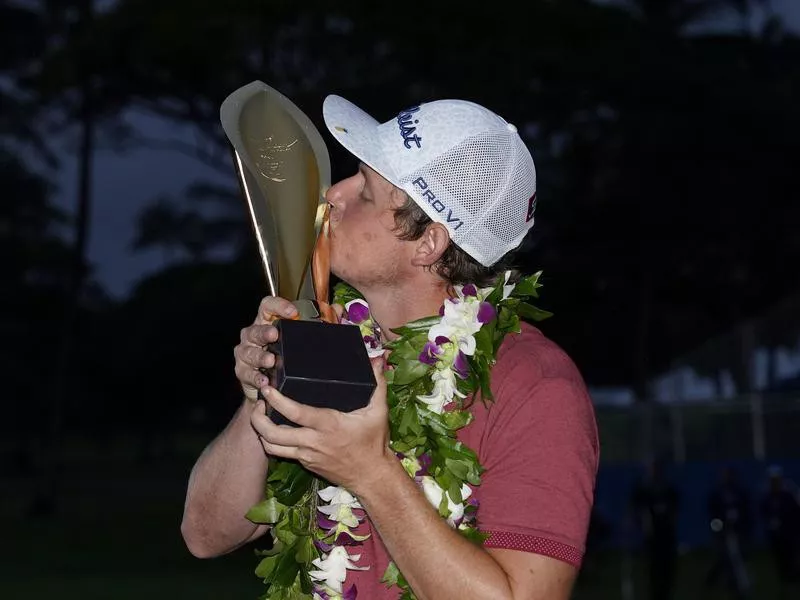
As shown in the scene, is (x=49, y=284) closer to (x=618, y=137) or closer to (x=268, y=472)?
(x=618, y=137)

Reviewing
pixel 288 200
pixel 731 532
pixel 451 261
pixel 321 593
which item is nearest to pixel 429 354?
pixel 451 261

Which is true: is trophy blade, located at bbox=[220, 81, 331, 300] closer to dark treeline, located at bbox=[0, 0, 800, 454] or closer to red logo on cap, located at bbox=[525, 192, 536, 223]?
red logo on cap, located at bbox=[525, 192, 536, 223]

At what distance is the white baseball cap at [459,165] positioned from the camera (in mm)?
2512

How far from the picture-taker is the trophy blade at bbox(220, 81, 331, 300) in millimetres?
2430

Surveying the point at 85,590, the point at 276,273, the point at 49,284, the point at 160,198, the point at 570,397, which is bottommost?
the point at 49,284

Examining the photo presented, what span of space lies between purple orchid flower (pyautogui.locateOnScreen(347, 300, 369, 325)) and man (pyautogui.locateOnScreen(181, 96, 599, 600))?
172 mm

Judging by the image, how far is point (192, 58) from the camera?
923 inches

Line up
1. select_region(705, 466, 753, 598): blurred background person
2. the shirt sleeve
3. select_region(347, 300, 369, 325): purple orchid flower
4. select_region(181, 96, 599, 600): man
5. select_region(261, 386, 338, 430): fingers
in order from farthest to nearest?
select_region(705, 466, 753, 598): blurred background person < select_region(347, 300, 369, 325): purple orchid flower < the shirt sleeve < select_region(181, 96, 599, 600): man < select_region(261, 386, 338, 430): fingers

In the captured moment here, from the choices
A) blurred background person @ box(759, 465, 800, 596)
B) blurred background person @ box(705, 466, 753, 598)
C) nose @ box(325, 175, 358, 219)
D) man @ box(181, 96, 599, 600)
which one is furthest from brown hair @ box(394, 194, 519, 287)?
blurred background person @ box(705, 466, 753, 598)

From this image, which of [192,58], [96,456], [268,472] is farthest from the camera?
[96,456]

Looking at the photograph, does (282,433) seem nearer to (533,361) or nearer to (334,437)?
(334,437)

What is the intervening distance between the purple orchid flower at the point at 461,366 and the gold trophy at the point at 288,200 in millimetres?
240

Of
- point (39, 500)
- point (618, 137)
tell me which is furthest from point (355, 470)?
→ point (39, 500)

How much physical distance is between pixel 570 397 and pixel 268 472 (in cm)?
65
